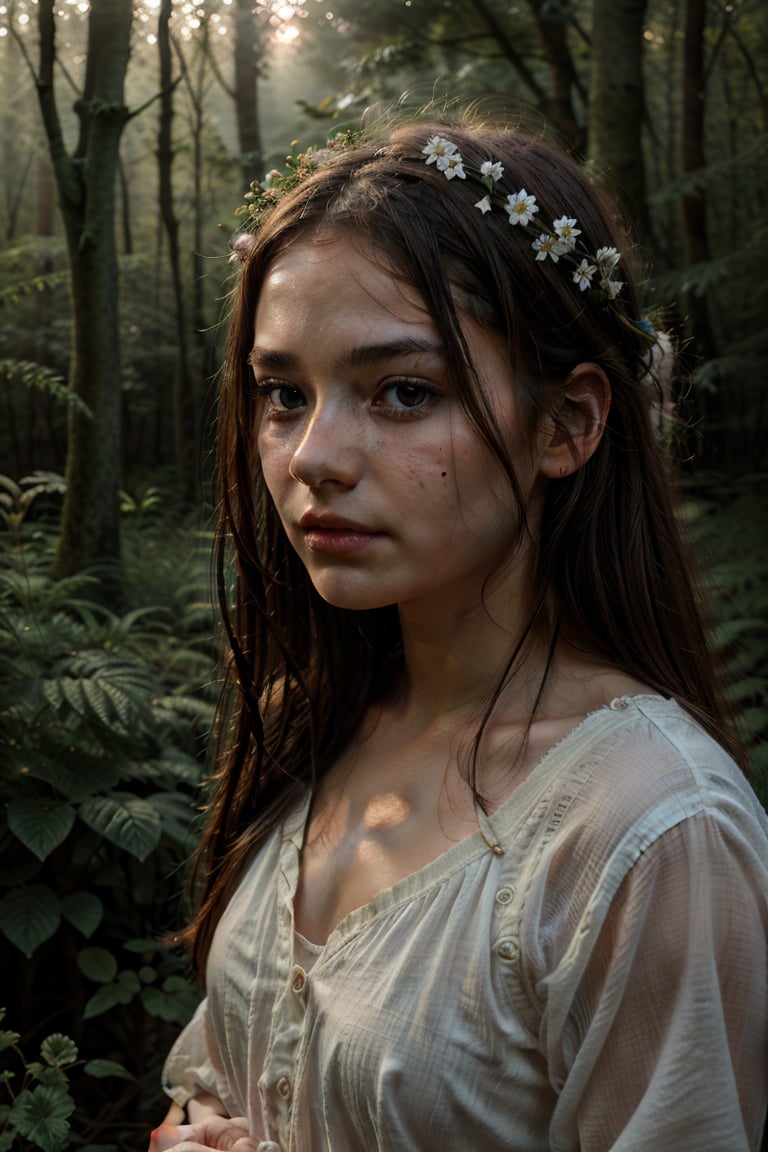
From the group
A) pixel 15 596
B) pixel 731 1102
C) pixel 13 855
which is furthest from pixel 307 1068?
pixel 15 596

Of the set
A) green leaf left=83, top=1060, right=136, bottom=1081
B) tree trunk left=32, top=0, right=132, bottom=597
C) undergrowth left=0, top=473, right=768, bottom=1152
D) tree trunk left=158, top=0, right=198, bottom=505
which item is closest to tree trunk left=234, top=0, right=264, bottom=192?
tree trunk left=158, top=0, right=198, bottom=505

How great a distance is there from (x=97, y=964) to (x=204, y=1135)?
0.92 metres

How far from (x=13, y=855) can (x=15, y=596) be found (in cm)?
94

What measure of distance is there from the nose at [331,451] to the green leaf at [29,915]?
4.88 ft

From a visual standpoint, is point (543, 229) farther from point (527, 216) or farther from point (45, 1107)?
point (45, 1107)

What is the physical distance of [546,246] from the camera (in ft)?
4.83

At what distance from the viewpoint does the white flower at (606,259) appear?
60.4 inches

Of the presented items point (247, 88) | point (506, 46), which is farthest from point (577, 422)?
point (506, 46)

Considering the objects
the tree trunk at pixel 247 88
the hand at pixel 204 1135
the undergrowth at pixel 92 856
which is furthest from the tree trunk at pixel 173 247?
the hand at pixel 204 1135

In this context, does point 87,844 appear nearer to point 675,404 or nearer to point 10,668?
point 10,668

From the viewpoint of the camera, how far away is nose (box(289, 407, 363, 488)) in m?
1.39

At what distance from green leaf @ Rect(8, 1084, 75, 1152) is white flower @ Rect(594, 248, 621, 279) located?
65.6 inches

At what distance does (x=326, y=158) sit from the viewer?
165 cm

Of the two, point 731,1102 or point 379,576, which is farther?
point 379,576
